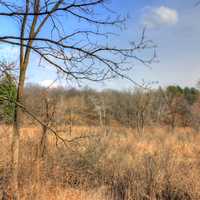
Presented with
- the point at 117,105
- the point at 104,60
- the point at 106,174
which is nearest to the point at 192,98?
the point at 117,105

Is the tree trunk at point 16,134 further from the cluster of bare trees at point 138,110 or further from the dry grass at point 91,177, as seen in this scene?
the cluster of bare trees at point 138,110

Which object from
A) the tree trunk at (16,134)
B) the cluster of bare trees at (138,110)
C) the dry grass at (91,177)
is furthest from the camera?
the cluster of bare trees at (138,110)

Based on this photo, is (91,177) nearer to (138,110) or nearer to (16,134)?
(16,134)

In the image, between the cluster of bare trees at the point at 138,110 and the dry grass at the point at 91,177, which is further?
the cluster of bare trees at the point at 138,110

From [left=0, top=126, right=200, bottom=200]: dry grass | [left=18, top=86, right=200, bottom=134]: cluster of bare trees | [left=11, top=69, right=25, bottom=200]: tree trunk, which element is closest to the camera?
[left=11, top=69, right=25, bottom=200]: tree trunk

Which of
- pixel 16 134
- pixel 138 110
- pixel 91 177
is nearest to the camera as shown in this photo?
pixel 16 134

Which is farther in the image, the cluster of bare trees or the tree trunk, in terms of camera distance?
the cluster of bare trees

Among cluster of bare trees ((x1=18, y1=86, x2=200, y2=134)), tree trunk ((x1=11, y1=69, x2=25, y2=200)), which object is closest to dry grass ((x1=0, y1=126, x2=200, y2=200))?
tree trunk ((x1=11, y1=69, x2=25, y2=200))

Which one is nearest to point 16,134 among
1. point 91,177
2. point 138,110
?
point 91,177

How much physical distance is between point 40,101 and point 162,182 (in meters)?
3.15

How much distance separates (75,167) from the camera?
6.74 m

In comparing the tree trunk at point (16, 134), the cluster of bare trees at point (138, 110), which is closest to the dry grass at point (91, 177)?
A: the tree trunk at point (16, 134)

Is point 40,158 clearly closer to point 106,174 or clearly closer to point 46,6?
point 106,174

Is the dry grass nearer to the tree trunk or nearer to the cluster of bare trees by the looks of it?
the tree trunk
